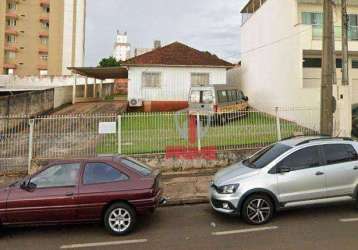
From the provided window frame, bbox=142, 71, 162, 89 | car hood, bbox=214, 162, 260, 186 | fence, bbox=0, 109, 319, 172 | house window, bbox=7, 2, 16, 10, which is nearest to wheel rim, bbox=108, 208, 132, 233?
car hood, bbox=214, 162, 260, 186

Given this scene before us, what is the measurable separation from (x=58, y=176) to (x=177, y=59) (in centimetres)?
1930

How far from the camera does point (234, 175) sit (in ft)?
22.7

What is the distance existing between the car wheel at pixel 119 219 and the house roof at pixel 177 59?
60.4 feet

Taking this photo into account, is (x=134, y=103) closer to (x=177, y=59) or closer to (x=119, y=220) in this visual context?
(x=177, y=59)

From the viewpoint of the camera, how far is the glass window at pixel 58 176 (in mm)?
6406

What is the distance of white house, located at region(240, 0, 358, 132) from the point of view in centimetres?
1916

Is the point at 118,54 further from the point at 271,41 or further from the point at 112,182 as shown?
the point at 112,182

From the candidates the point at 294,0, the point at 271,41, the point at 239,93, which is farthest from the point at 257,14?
the point at 239,93

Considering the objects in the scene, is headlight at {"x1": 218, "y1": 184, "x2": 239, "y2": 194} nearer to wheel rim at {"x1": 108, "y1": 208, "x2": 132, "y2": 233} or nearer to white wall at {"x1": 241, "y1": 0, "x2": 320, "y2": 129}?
wheel rim at {"x1": 108, "y1": 208, "x2": 132, "y2": 233}

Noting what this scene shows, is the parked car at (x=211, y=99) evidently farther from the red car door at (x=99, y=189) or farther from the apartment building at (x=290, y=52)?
the red car door at (x=99, y=189)

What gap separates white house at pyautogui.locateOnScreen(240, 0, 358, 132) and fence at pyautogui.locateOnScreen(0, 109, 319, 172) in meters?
6.12

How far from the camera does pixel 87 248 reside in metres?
5.75

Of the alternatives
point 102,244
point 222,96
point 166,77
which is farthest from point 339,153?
point 166,77

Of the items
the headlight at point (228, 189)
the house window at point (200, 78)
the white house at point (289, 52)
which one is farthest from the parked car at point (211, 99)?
the headlight at point (228, 189)
